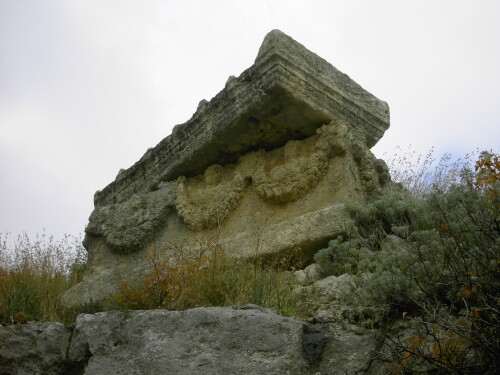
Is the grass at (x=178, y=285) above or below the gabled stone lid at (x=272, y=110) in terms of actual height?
below

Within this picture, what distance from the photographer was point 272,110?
5090 mm

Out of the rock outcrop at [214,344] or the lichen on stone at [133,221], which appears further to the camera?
the lichen on stone at [133,221]

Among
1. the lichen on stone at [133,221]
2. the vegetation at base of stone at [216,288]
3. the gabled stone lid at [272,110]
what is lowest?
the vegetation at base of stone at [216,288]

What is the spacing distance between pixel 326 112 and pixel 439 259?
2196 millimetres

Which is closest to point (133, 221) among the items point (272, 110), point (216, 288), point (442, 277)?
point (272, 110)

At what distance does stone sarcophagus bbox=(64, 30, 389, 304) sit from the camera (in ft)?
16.0

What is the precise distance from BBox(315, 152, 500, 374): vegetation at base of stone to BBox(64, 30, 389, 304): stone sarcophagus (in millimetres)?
584

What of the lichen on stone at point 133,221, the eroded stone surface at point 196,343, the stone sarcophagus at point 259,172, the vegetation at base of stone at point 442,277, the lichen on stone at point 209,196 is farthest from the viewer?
the lichen on stone at point 133,221

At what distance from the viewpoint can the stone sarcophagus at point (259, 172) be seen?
4.87 meters

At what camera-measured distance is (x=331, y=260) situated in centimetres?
430

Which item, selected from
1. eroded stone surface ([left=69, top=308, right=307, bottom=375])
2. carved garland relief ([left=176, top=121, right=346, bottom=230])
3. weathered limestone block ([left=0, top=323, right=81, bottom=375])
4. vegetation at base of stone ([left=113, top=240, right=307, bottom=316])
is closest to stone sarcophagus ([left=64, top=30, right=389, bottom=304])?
carved garland relief ([left=176, top=121, right=346, bottom=230])

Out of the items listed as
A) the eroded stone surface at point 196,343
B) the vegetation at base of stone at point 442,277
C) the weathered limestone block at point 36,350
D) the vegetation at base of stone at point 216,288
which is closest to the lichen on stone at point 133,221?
the vegetation at base of stone at point 216,288

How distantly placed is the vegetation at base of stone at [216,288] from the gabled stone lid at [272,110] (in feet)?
4.56

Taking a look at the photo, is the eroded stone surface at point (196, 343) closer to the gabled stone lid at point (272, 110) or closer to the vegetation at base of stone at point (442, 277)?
the vegetation at base of stone at point (442, 277)
